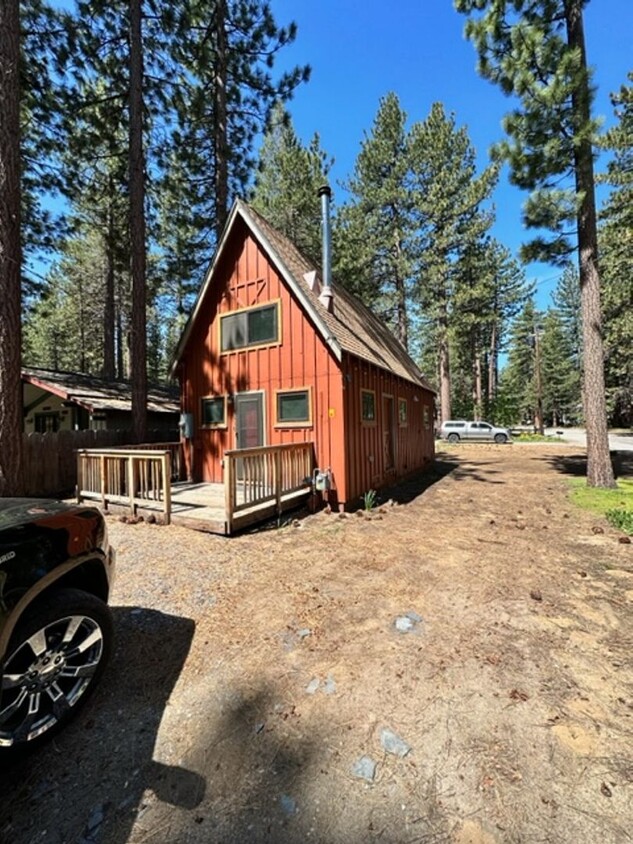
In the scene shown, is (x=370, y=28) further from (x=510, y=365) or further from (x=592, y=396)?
(x=510, y=365)

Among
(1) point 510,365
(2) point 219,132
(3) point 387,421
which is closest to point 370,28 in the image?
(2) point 219,132

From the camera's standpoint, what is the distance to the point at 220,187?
14023 mm

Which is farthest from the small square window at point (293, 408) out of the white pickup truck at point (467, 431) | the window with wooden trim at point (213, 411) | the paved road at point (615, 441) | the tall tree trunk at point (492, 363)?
the tall tree trunk at point (492, 363)

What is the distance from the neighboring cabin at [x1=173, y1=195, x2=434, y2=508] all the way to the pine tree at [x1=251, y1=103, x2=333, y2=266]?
1076 cm

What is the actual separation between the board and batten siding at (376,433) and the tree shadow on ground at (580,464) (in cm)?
490

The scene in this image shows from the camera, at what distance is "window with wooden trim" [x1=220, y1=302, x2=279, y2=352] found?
30.2ft

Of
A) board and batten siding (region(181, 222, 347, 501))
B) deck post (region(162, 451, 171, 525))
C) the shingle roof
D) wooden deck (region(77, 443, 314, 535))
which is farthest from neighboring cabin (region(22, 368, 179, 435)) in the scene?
deck post (region(162, 451, 171, 525))

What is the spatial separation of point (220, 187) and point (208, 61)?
142 inches

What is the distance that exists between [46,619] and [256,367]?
7674 mm

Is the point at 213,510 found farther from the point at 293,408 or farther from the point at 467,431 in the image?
the point at 467,431

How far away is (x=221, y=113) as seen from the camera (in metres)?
13.8

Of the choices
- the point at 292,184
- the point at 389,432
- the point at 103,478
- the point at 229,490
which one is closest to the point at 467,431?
the point at 389,432

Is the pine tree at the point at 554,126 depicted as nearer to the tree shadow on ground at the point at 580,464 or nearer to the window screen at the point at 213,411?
the tree shadow on ground at the point at 580,464

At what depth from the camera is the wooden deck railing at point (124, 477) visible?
23.3 feet
